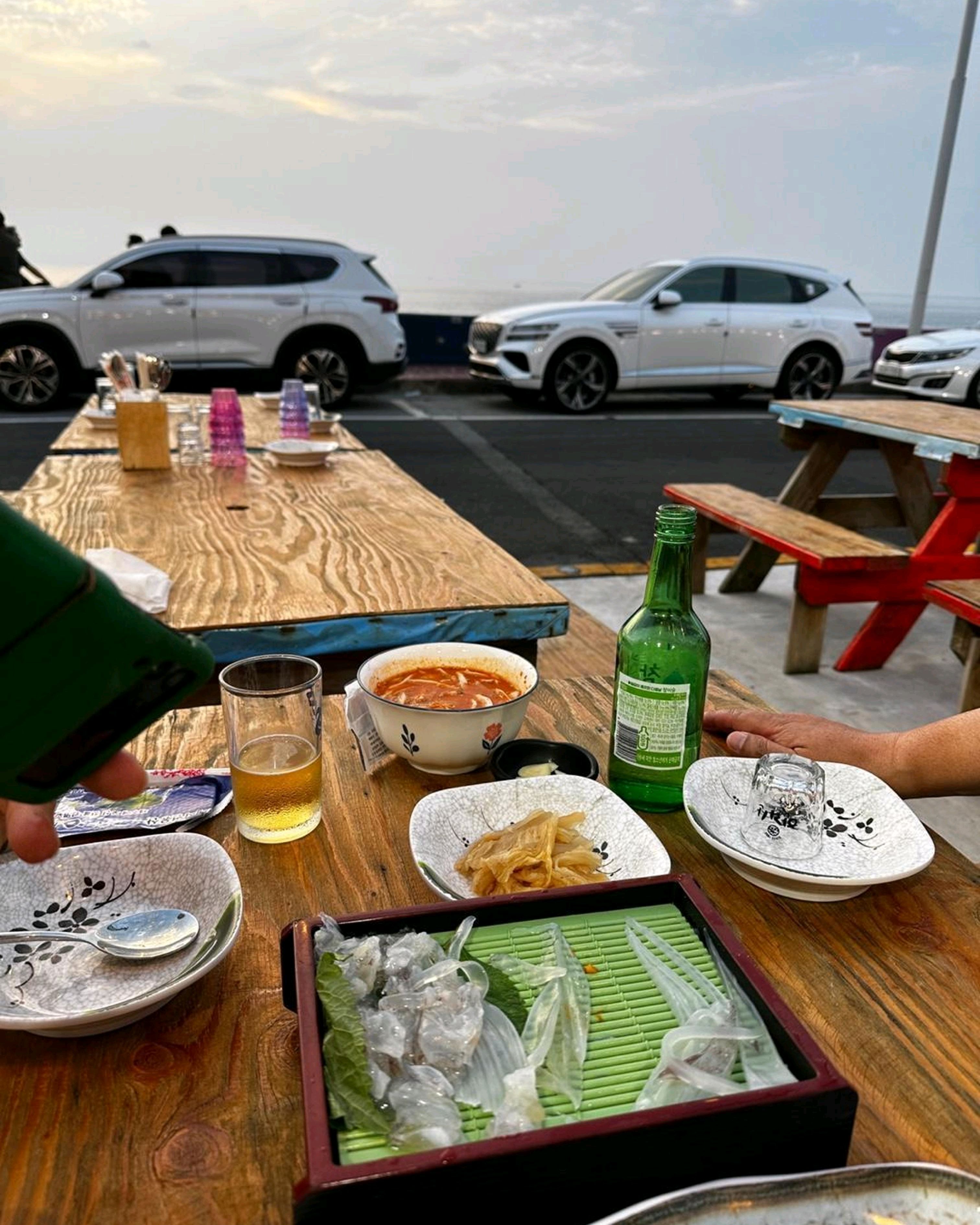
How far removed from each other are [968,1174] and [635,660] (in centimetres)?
71

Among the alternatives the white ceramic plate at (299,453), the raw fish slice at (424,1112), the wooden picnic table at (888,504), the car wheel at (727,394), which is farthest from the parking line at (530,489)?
the raw fish slice at (424,1112)

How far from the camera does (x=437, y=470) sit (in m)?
7.76

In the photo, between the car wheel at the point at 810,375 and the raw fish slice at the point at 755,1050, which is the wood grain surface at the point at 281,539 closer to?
the raw fish slice at the point at 755,1050

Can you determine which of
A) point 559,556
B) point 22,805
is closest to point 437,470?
point 559,556

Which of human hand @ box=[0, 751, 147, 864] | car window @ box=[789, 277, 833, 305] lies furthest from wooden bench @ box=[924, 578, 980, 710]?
car window @ box=[789, 277, 833, 305]

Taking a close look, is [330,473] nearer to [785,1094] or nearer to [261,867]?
[261,867]

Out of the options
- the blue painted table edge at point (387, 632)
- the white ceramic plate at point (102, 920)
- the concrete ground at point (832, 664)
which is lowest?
the concrete ground at point (832, 664)

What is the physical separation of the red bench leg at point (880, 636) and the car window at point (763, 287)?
7.92 metres

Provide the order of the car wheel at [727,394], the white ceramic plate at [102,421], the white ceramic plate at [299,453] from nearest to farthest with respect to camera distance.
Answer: the white ceramic plate at [299,453] < the white ceramic plate at [102,421] < the car wheel at [727,394]

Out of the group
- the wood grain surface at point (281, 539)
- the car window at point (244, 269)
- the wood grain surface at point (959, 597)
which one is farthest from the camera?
the car window at point (244, 269)

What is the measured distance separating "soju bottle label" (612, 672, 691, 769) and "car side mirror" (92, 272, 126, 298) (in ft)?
32.0

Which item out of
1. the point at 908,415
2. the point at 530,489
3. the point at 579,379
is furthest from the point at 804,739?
the point at 579,379

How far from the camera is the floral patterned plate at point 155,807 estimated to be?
1192mm

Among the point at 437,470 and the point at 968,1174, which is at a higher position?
the point at 968,1174
